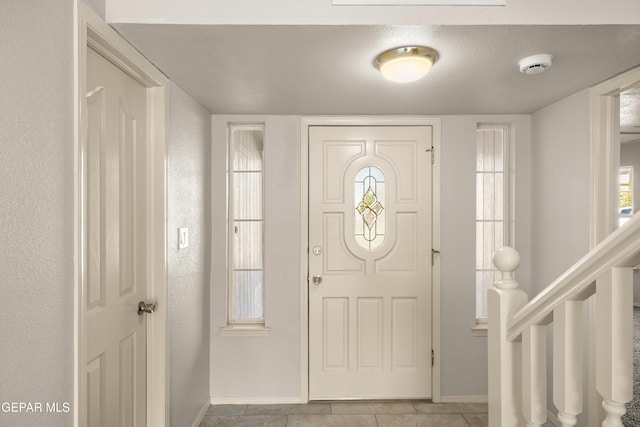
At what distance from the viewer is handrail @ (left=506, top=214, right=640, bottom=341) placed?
76 centimetres

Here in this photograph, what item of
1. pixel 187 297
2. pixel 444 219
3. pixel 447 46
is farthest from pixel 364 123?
pixel 187 297

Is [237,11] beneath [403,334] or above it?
above

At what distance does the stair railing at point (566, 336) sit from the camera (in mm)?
807

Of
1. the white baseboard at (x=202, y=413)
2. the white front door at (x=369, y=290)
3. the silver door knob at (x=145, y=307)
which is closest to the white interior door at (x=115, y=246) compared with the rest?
the silver door knob at (x=145, y=307)

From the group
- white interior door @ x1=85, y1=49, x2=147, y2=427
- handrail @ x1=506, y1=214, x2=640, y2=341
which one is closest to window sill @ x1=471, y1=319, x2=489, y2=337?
handrail @ x1=506, y1=214, x2=640, y2=341

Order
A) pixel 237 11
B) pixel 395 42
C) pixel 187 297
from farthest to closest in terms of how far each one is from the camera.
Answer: pixel 187 297, pixel 395 42, pixel 237 11

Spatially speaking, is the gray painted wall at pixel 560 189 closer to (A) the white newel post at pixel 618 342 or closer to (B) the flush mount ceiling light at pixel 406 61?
(B) the flush mount ceiling light at pixel 406 61

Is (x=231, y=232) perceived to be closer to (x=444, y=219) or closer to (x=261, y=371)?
(x=261, y=371)

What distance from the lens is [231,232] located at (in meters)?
2.90

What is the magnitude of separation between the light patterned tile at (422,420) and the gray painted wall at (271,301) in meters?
0.66

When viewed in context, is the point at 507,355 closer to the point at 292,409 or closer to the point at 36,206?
the point at 36,206

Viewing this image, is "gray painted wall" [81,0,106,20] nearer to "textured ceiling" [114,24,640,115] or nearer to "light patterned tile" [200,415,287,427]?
"textured ceiling" [114,24,640,115]

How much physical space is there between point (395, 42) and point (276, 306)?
1975mm

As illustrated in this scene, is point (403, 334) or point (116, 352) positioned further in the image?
point (403, 334)
